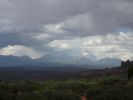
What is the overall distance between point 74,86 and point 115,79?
11819mm

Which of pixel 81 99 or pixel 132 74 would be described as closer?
pixel 81 99

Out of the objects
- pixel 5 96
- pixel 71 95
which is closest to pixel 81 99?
pixel 71 95

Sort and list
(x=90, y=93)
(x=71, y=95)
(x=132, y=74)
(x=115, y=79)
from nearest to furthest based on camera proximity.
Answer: (x=71, y=95) → (x=90, y=93) → (x=115, y=79) → (x=132, y=74)

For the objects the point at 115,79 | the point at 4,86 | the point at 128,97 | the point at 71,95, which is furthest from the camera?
the point at 115,79

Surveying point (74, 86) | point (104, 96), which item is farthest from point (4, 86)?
point (104, 96)

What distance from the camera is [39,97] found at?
116 feet

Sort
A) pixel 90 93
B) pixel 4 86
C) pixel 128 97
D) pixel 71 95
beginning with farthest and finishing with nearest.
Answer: pixel 4 86, pixel 90 93, pixel 71 95, pixel 128 97

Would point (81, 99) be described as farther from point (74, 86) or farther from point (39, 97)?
point (74, 86)

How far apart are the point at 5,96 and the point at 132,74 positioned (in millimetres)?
35794

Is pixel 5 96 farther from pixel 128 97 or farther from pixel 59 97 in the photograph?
pixel 128 97

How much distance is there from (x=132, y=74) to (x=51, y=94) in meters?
35.1

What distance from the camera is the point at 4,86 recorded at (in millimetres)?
50750

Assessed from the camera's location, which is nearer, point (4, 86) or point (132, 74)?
point (4, 86)

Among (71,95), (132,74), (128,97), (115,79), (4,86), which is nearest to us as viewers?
(128,97)
